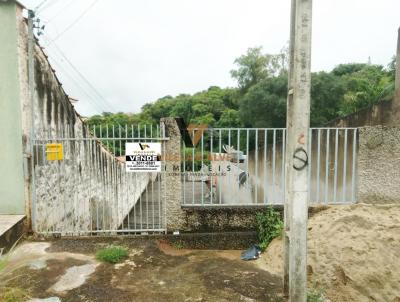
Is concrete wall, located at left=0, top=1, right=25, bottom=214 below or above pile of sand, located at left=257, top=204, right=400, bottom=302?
above

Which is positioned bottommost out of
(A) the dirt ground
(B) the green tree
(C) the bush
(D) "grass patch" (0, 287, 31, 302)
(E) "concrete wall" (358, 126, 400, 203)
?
(A) the dirt ground

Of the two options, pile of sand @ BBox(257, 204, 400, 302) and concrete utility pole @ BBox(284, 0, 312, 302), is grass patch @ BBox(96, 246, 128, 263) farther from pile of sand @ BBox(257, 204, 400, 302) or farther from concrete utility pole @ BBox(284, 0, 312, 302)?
concrete utility pole @ BBox(284, 0, 312, 302)

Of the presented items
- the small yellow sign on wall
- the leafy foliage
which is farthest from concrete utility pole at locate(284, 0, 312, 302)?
the leafy foliage

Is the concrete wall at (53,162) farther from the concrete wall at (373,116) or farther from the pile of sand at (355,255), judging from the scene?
the concrete wall at (373,116)

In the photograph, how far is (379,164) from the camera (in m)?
4.93

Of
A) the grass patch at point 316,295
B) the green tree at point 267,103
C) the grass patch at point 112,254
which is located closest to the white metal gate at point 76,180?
the grass patch at point 112,254

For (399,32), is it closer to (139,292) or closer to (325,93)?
(139,292)

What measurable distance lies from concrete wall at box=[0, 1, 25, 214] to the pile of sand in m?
4.12

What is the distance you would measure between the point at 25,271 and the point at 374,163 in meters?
5.35

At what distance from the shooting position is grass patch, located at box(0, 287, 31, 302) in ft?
10.8

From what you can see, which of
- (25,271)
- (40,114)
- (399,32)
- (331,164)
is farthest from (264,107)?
(25,271)

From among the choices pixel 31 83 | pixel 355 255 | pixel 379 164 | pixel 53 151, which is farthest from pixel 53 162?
pixel 379 164

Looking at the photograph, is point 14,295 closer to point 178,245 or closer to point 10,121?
point 178,245

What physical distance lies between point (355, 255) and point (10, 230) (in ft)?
16.0
